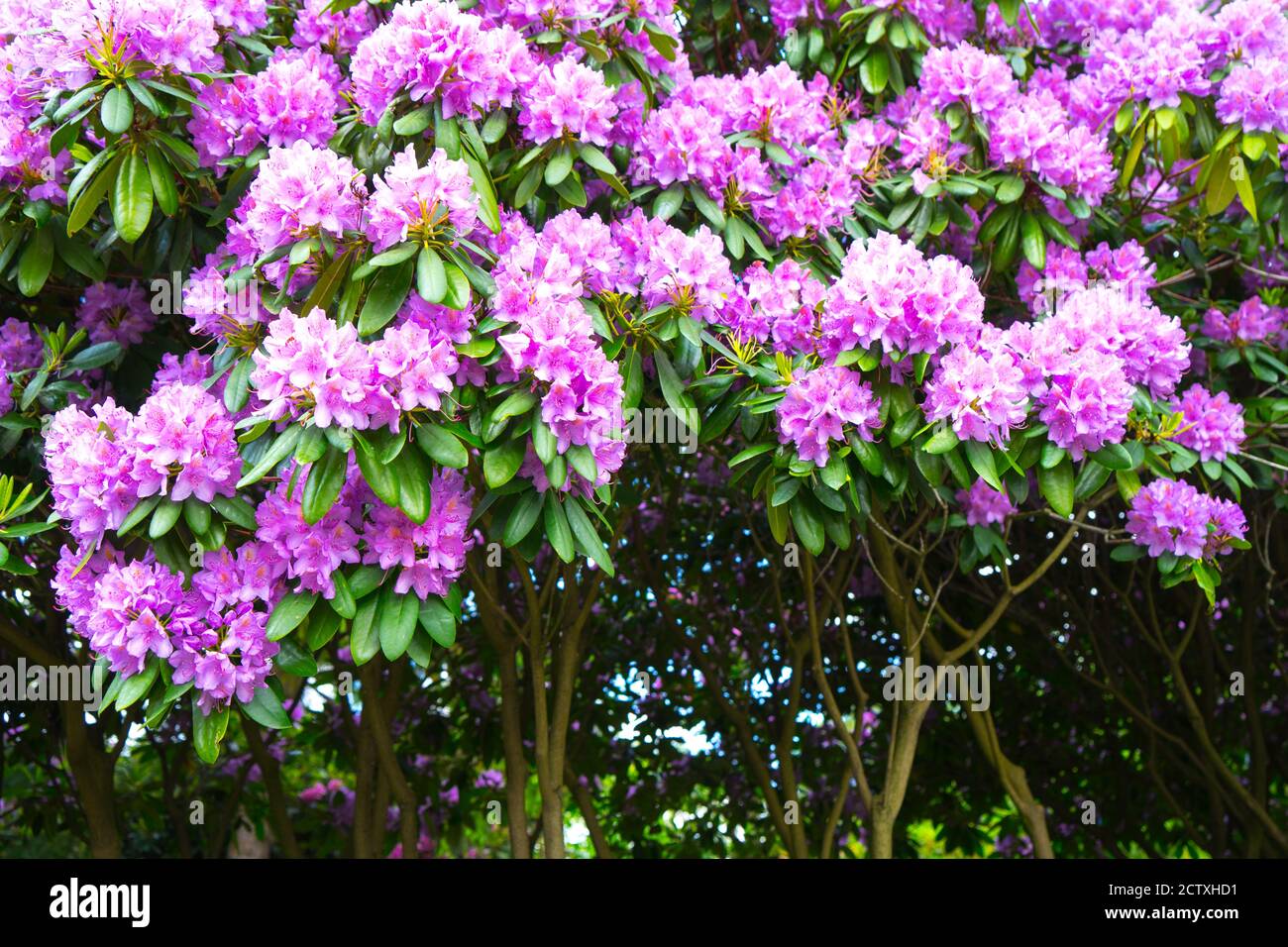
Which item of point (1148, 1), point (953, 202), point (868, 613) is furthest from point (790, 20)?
point (868, 613)

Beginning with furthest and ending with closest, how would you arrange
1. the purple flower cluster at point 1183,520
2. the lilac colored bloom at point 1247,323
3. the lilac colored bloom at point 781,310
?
the lilac colored bloom at point 1247,323
the purple flower cluster at point 1183,520
the lilac colored bloom at point 781,310

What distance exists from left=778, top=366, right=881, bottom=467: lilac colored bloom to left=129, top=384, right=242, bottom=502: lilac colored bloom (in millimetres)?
957

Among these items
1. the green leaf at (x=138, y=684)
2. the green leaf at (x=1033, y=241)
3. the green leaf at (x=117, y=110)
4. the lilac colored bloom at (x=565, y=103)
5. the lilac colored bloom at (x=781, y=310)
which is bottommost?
the green leaf at (x=138, y=684)

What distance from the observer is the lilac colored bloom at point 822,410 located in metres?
2.17

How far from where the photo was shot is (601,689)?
4.36m

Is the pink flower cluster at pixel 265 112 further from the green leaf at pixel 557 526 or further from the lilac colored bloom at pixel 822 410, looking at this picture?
the lilac colored bloom at pixel 822 410

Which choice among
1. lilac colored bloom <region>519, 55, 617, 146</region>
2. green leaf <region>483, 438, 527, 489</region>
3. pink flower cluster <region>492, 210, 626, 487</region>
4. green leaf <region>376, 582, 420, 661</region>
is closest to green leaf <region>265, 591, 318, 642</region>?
green leaf <region>376, 582, 420, 661</region>

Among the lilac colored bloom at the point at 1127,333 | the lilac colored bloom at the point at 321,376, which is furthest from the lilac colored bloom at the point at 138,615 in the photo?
the lilac colored bloom at the point at 1127,333

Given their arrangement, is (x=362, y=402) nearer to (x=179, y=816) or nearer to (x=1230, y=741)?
(x=179, y=816)

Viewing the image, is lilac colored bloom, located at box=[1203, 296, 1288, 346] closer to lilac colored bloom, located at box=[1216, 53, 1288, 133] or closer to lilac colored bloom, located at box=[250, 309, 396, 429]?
lilac colored bloom, located at box=[1216, 53, 1288, 133]

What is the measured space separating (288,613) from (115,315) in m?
1.01

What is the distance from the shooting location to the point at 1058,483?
2189 millimetres

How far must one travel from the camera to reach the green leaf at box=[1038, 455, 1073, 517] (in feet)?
7.10

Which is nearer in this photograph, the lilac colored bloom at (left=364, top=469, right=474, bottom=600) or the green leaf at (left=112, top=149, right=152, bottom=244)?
the lilac colored bloom at (left=364, top=469, right=474, bottom=600)
